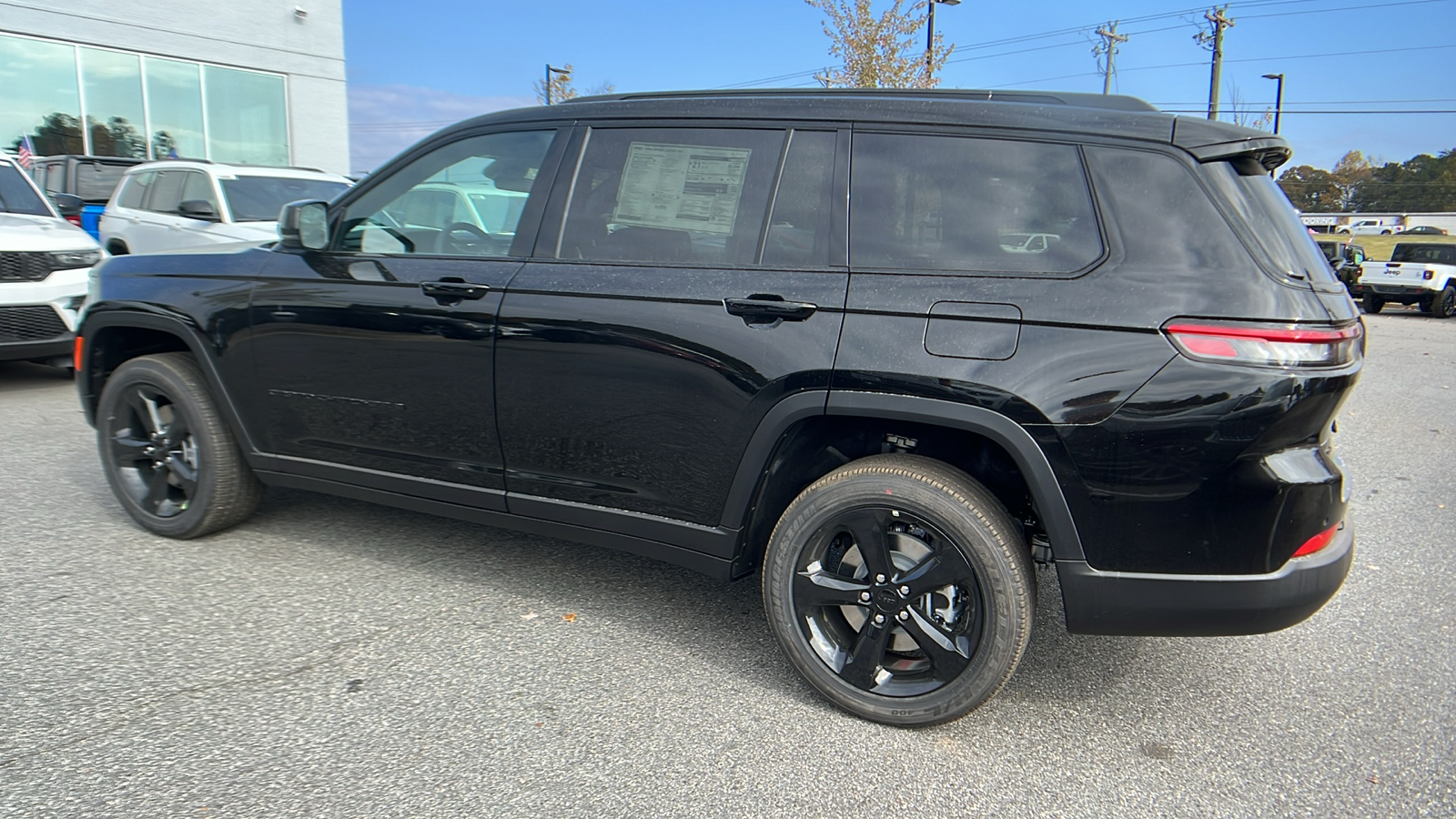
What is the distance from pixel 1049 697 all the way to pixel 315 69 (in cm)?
2090

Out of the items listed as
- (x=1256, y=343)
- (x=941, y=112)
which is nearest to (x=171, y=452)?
(x=941, y=112)

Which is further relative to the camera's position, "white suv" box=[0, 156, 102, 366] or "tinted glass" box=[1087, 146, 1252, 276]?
"white suv" box=[0, 156, 102, 366]

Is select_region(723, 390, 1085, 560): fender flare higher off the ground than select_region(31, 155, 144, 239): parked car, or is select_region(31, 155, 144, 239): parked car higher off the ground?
select_region(31, 155, 144, 239): parked car

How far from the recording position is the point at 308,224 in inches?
144

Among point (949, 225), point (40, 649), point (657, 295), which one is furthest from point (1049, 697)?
point (40, 649)

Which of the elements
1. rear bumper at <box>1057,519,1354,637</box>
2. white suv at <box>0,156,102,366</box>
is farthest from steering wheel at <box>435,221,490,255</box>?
white suv at <box>0,156,102,366</box>

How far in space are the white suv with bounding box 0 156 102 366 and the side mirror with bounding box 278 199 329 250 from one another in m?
4.39

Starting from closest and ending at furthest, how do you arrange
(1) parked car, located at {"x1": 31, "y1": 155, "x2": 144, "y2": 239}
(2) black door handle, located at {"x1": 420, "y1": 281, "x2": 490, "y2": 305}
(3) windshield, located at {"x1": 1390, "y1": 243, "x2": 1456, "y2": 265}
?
(2) black door handle, located at {"x1": 420, "y1": 281, "x2": 490, "y2": 305}, (1) parked car, located at {"x1": 31, "y1": 155, "x2": 144, "y2": 239}, (3) windshield, located at {"x1": 1390, "y1": 243, "x2": 1456, "y2": 265}

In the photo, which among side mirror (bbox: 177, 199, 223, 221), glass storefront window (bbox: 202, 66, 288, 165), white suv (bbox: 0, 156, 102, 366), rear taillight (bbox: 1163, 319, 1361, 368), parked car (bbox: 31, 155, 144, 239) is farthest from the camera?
glass storefront window (bbox: 202, 66, 288, 165)

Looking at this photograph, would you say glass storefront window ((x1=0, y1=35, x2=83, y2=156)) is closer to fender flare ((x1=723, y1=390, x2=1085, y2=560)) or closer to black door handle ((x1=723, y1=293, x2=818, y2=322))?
black door handle ((x1=723, y1=293, x2=818, y2=322))

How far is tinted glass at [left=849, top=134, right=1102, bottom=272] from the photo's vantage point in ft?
8.58

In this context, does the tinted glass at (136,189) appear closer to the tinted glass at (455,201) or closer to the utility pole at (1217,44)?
the tinted glass at (455,201)

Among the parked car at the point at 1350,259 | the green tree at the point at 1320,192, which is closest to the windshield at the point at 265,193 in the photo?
the parked car at the point at 1350,259

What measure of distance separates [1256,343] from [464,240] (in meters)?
2.61
